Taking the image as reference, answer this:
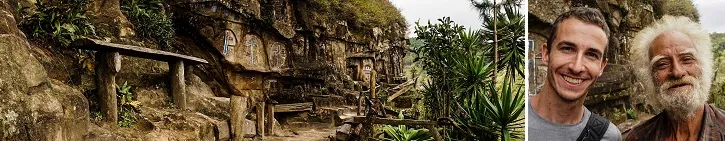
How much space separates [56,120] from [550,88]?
2750mm

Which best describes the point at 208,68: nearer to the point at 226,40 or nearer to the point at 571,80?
the point at 226,40

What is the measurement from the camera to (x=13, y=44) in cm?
277

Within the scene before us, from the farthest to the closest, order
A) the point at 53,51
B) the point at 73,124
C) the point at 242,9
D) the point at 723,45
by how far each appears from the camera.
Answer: the point at 242,9 < the point at 53,51 < the point at 73,124 < the point at 723,45

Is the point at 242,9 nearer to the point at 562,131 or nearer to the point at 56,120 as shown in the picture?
the point at 56,120

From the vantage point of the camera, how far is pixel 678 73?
3.75 feet

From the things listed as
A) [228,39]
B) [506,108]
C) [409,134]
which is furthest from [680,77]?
[228,39]

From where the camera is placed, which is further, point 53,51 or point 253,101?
point 253,101

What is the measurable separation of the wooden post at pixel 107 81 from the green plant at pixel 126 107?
96 millimetres

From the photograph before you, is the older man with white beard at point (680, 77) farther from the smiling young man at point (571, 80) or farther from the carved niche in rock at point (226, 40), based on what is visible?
the carved niche in rock at point (226, 40)

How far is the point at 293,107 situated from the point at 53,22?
10.6ft

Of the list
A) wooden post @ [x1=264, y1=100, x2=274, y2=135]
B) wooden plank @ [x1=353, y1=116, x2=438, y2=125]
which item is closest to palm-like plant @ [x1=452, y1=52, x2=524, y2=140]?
wooden plank @ [x1=353, y1=116, x2=438, y2=125]

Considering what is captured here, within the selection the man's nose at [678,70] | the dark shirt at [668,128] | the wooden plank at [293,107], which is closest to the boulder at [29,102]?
the dark shirt at [668,128]

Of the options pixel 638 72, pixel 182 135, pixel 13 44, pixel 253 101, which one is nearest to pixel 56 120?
pixel 13 44

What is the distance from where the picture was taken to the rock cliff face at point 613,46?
51.1 inches
